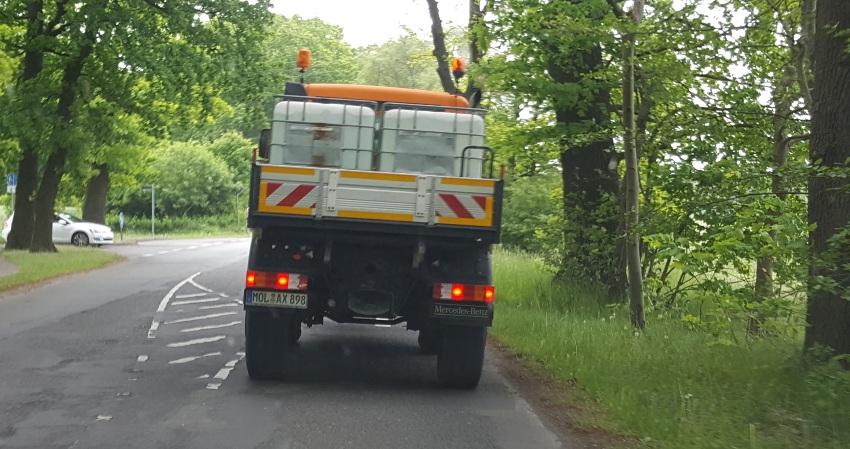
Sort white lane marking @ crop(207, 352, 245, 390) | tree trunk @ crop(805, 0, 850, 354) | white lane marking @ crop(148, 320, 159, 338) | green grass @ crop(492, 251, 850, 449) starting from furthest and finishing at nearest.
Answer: white lane marking @ crop(148, 320, 159, 338)
white lane marking @ crop(207, 352, 245, 390)
tree trunk @ crop(805, 0, 850, 354)
green grass @ crop(492, 251, 850, 449)

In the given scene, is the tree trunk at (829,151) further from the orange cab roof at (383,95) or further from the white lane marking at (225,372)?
the white lane marking at (225,372)

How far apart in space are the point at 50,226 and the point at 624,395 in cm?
2406

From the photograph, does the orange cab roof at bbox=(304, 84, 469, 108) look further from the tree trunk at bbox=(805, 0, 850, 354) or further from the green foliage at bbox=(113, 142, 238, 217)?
the green foliage at bbox=(113, 142, 238, 217)

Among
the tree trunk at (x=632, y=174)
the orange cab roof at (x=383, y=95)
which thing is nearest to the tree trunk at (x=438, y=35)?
the tree trunk at (x=632, y=174)

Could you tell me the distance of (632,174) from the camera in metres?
12.0

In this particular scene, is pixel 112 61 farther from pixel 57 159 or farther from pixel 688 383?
pixel 688 383

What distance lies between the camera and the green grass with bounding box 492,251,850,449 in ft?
21.6

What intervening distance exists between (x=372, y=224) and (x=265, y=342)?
1668mm

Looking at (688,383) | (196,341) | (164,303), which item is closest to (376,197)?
(688,383)

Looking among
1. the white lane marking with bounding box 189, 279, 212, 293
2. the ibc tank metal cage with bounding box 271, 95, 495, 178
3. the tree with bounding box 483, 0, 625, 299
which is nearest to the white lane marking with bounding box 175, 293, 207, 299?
the white lane marking with bounding box 189, 279, 212, 293

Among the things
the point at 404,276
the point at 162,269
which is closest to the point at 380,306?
the point at 404,276

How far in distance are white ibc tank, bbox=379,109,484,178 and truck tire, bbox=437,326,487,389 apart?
1.56 m

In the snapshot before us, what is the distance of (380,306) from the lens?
8.99 m

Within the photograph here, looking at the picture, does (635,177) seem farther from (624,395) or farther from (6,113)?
(6,113)
